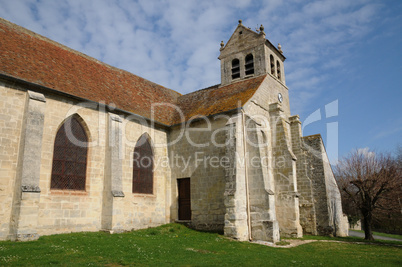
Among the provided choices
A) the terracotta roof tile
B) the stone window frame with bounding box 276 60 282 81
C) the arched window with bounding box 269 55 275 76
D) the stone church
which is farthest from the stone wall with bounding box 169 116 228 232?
the stone window frame with bounding box 276 60 282 81

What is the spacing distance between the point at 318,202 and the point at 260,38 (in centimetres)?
1131

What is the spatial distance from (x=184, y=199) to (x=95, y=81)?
7991 millimetres

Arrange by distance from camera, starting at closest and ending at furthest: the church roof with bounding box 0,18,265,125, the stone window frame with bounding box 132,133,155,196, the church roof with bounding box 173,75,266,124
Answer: the church roof with bounding box 0,18,265,125 → the stone window frame with bounding box 132,133,155,196 → the church roof with bounding box 173,75,266,124

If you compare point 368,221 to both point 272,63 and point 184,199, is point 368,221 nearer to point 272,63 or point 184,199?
point 184,199

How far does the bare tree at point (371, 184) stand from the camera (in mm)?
15508

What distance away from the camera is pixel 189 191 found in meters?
16.2

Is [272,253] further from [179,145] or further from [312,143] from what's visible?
[312,143]

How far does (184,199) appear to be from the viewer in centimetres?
1633

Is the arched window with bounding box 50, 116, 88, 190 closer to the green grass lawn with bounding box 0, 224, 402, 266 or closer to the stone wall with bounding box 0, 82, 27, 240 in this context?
the stone wall with bounding box 0, 82, 27, 240

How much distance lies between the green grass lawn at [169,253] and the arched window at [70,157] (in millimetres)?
2404

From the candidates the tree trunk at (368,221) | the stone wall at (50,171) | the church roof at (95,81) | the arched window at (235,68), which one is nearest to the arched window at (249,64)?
the arched window at (235,68)

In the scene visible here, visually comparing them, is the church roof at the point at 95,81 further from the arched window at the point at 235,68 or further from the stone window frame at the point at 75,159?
the arched window at the point at 235,68

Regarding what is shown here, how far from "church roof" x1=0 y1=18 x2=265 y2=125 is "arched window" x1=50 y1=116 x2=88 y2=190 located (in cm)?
158

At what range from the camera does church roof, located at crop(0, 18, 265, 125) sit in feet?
40.7
